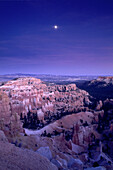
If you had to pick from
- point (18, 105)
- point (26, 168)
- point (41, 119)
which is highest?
point (26, 168)

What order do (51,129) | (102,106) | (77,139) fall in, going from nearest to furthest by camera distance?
(77,139)
(51,129)
(102,106)

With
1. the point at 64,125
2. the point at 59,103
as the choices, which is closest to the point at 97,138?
the point at 64,125

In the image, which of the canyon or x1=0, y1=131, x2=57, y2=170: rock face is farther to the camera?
the canyon

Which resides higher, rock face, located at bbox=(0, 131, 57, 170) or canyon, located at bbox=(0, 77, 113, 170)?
rock face, located at bbox=(0, 131, 57, 170)

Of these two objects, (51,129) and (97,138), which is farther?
(51,129)

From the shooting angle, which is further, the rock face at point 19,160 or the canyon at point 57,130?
the canyon at point 57,130

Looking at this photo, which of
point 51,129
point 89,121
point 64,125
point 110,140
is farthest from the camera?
point 89,121

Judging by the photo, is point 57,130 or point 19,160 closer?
point 19,160

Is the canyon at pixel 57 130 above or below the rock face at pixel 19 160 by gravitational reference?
below

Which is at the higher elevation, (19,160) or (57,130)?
(19,160)

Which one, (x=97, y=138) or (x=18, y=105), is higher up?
(x=18, y=105)

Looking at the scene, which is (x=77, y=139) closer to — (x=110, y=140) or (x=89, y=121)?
(x=110, y=140)
